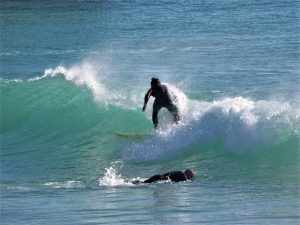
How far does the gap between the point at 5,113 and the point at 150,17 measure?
23.3m

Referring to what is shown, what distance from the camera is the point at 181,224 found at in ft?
42.5

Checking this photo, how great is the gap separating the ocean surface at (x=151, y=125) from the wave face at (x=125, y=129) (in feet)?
0.11

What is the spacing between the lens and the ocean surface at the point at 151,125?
14883 millimetres

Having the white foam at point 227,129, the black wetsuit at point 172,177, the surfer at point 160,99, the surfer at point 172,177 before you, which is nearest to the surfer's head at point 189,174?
the surfer at point 172,177

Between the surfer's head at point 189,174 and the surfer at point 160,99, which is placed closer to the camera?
the surfer's head at point 189,174

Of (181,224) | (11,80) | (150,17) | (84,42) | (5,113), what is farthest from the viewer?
(150,17)

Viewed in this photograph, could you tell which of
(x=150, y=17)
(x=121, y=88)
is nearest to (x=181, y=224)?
(x=121, y=88)

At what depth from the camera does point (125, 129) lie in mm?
23375

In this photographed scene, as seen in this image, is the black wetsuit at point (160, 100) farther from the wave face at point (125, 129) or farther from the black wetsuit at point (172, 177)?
the black wetsuit at point (172, 177)

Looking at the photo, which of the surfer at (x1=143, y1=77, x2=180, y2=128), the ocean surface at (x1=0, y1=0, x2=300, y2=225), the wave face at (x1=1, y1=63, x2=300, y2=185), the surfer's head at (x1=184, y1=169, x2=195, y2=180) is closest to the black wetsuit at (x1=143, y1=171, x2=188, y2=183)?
the surfer's head at (x1=184, y1=169, x2=195, y2=180)

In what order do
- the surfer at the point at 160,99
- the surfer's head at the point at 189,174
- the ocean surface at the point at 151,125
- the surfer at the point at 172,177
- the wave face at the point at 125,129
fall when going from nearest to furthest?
the ocean surface at the point at 151,125 → the surfer at the point at 172,177 → the surfer's head at the point at 189,174 → the wave face at the point at 125,129 → the surfer at the point at 160,99

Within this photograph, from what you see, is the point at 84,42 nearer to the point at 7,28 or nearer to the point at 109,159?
the point at 7,28

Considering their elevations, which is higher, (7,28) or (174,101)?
(7,28)

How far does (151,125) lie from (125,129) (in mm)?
638
